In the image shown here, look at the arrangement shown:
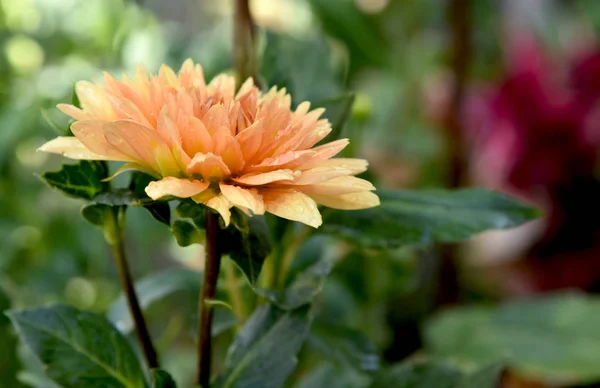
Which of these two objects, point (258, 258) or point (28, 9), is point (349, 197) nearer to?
point (258, 258)

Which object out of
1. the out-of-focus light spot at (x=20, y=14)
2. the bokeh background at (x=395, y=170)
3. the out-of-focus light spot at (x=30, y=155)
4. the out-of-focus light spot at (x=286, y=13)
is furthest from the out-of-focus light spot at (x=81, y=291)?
the out-of-focus light spot at (x=286, y=13)

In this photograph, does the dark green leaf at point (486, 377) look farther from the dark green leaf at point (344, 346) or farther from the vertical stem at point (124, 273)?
the vertical stem at point (124, 273)

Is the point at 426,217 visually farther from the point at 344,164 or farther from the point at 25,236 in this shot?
the point at 25,236

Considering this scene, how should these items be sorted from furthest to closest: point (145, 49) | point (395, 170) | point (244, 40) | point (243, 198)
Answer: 1. point (395, 170)
2. point (145, 49)
3. point (244, 40)
4. point (243, 198)

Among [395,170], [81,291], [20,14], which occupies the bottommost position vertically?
[81,291]

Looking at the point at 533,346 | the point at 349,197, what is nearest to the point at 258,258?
the point at 349,197

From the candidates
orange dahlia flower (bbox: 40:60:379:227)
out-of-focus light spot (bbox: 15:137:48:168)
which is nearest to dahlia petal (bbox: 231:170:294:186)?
orange dahlia flower (bbox: 40:60:379:227)

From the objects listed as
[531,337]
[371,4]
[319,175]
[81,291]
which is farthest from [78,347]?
[371,4]

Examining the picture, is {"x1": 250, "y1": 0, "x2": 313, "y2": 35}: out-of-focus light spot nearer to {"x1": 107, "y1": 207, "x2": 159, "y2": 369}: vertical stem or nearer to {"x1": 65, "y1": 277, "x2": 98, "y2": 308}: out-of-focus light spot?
{"x1": 65, "y1": 277, "x2": 98, "y2": 308}: out-of-focus light spot
